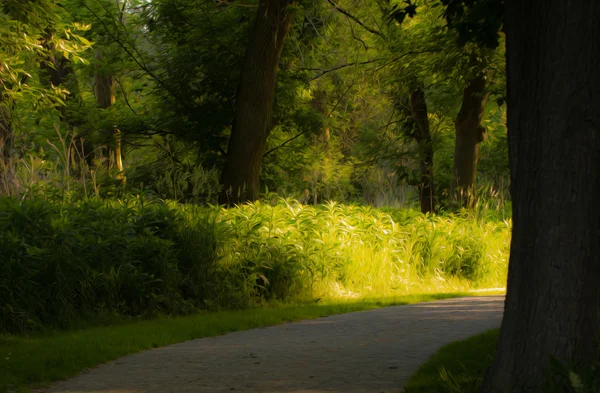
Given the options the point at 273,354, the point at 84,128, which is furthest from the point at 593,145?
the point at 84,128

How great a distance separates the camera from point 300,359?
717 cm

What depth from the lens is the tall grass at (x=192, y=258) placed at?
9.45 meters

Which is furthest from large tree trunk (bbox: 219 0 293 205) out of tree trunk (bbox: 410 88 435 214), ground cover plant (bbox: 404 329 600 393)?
ground cover plant (bbox: 404 329 600 393)

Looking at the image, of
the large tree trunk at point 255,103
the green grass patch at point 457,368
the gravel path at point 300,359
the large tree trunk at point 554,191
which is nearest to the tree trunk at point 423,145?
the large tree trunk at point 255,103

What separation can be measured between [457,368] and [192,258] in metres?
5.24

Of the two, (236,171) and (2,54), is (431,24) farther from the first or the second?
(2,54)

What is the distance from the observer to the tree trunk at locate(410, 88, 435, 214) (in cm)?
2162

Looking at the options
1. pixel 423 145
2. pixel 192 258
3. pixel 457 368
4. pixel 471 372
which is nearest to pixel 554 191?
pixel 471 372

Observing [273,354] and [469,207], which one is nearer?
[273,354]

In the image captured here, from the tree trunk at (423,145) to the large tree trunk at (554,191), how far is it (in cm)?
1633

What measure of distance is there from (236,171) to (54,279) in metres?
5.94

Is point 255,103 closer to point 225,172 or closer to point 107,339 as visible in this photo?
point 225,172

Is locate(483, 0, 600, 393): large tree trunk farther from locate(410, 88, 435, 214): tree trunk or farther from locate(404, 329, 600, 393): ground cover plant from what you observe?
locate(410, 88, 435, 214): tree trunk

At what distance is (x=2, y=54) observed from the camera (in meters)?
12.8
